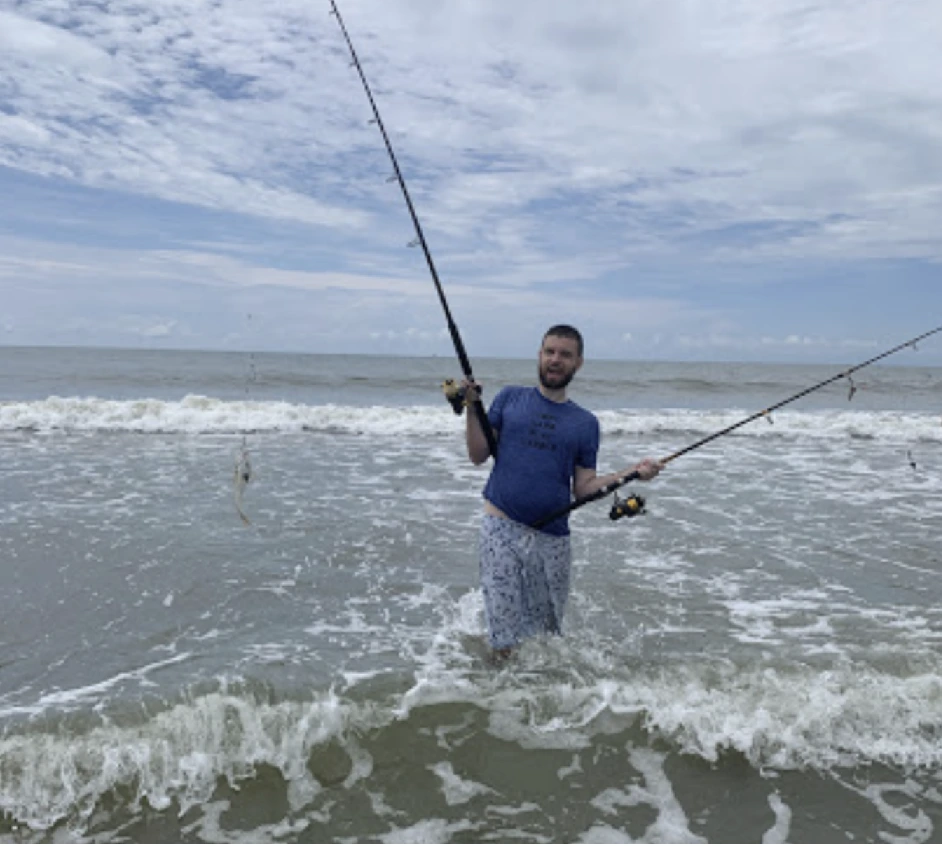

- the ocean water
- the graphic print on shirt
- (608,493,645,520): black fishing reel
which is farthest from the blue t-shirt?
the ocean water

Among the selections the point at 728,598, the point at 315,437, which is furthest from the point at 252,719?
the point at 315,437

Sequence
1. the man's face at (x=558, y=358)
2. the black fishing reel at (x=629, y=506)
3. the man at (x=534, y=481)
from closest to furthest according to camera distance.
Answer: the man's face at (x=558, y=358) < the man at (x=534, y=481) < the black fishing reel at (x=629, y=506)

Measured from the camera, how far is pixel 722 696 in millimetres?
4477

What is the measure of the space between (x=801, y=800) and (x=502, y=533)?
77.6 inches

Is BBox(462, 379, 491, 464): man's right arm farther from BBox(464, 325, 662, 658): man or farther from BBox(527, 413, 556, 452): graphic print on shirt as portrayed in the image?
BBox(527, 413, 556, 452): graphic print on shirt

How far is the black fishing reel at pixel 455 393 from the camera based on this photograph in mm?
4062

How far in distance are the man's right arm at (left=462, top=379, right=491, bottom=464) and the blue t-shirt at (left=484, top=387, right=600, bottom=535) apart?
0.10 metres

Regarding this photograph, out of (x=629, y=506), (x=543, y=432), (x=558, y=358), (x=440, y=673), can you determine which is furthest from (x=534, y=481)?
(x=440, y=673)

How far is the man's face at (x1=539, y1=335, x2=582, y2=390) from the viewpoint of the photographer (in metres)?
4.04

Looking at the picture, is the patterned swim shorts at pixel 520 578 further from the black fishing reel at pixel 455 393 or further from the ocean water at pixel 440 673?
the black fishing reel at pixel 455 393

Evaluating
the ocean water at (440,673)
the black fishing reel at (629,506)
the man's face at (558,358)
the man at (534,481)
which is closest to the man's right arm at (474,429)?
the man at (534,481)

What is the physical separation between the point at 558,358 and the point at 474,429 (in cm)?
63

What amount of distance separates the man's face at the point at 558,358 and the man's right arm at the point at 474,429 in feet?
1.25

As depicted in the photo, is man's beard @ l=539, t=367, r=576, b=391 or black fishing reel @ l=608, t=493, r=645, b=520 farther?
black fishing reel @ l=608, t=493, r=645, b=520
